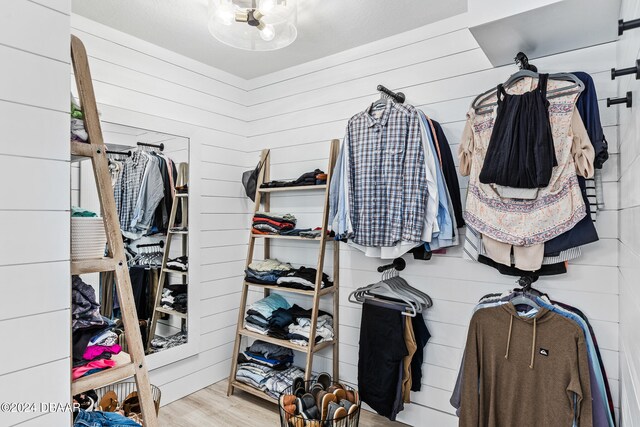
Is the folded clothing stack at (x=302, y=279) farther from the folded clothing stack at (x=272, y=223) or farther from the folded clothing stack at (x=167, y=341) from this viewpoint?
the folded clothing stack at (x=167, y=341)

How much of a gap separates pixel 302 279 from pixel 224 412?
1.04 metres

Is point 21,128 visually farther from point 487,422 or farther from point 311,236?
point 487,422

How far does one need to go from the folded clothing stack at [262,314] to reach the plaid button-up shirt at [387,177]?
0.93 meters

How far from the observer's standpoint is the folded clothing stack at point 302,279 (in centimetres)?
253

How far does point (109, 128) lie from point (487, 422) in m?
2.67

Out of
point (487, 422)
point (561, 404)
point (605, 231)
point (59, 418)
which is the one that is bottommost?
point (487, 422)

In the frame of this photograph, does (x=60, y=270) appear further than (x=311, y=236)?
No

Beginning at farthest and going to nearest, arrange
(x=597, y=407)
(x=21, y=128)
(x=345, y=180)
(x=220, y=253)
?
1. (x=220, y=253)
2. (x=345, y=180)
3. (x=597, y=407)
4. (x=21, y=128)

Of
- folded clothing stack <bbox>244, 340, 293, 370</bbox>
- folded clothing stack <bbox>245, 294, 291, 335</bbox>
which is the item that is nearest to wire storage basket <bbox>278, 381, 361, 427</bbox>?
folded clothing stack <bbox>244, 340, 293, 370</bbox>

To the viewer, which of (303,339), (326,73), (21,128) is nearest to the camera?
(21,128)

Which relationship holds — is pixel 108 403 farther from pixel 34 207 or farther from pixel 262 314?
pixel 34 207

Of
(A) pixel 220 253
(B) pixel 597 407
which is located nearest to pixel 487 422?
(B) pixel 597 407

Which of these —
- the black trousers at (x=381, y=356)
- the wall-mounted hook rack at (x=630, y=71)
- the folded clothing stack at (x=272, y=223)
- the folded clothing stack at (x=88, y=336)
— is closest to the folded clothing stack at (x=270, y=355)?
the black trousers at (x=381, y=356)

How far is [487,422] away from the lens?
69.1 inches
